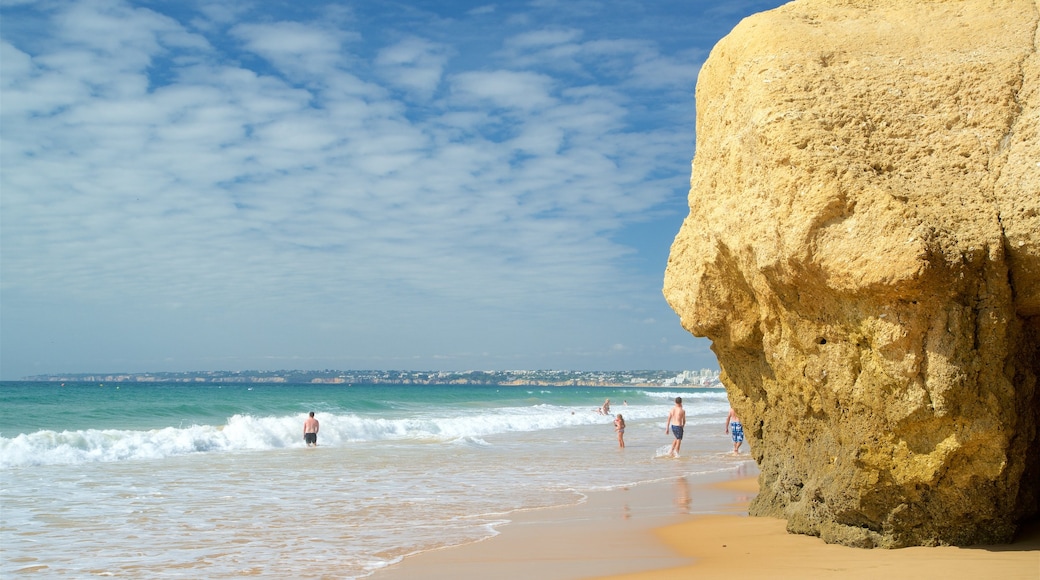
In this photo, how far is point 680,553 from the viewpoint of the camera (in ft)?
24.3

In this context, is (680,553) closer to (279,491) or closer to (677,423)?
(279,491)

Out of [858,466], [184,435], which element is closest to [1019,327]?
[858,466]

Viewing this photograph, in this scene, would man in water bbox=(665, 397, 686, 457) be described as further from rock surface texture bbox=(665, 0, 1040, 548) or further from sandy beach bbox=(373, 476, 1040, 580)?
rock surface texture bbox=(665, 0, 1040, 548)

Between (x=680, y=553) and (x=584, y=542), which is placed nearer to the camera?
(x=680, y=553)

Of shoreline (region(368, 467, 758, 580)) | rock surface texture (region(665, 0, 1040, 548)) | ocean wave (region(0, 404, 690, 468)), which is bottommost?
ocean wave (region(0, 404, 690, 468))

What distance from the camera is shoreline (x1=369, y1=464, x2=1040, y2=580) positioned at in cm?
573

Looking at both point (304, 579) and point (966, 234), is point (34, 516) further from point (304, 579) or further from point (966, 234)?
point (966, 234)

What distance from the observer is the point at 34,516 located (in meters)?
10.1

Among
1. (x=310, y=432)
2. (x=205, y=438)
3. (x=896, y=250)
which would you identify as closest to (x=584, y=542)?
(x=896, y=250)

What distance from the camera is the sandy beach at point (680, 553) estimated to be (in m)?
5.72

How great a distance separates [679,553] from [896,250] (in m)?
3.57

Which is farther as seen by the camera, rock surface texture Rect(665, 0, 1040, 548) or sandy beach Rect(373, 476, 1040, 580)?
sandy beach Rect(373, 476, 1040, 580)

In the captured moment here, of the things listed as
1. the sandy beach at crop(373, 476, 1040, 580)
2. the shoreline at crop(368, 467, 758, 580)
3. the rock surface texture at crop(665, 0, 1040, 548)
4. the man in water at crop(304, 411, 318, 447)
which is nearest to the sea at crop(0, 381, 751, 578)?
the shoreline at crop(368, 467, 758, 580)

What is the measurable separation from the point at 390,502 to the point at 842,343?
7204mm
